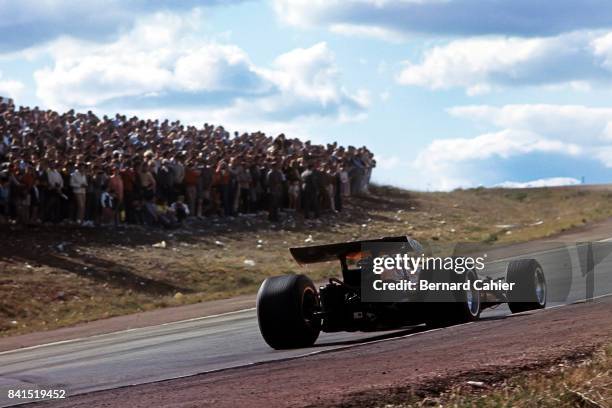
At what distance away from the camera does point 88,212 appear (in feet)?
88.5

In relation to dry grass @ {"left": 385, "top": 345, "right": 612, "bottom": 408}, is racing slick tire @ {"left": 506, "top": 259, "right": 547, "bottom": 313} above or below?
above

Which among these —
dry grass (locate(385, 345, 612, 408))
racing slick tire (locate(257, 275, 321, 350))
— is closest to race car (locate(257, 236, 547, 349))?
racing slick tire (locate(257, 275, 321, 350))

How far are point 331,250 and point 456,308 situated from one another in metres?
1.59

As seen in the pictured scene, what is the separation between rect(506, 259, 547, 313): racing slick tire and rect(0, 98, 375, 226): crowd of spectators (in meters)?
13.6

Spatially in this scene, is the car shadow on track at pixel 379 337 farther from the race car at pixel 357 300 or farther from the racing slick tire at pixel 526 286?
the racing slick tire at pixel 526 286

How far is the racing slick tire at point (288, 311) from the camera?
1159 cm

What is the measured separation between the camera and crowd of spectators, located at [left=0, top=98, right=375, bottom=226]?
2552cm

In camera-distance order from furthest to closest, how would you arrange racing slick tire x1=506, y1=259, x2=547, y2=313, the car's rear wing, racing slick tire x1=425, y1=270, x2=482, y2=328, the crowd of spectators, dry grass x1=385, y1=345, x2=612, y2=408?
1. the crowd of spectators
2. racing slick tire x1=506, y1=259, x2=547, y2=313
3. racing slick tire x1=425, y1=270, x2=482, y2=328
4. the car's rear wing
5. dry grass x1=385, y1=345, x2=612, y2=408

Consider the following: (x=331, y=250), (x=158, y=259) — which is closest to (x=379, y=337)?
(x=331, y=250)

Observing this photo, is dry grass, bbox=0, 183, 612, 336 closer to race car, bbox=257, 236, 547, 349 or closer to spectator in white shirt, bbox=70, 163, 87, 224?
spectator in white shirt, bbox=70, 163, 87, 224

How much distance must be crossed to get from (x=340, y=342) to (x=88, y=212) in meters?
15.2

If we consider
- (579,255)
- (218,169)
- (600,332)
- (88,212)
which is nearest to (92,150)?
(88,212)

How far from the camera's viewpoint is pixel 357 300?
1234cm

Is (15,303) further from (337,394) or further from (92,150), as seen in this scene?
(337,394)
